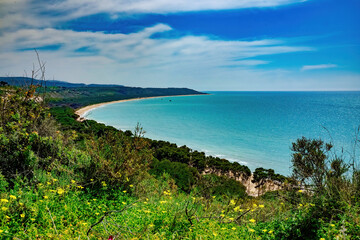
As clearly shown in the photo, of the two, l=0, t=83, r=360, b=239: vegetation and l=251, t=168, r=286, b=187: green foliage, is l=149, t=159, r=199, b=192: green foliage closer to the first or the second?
l=0, t=83, r=360, b=239: vegetation

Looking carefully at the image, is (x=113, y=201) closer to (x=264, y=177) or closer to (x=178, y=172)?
(x=178, y=172)

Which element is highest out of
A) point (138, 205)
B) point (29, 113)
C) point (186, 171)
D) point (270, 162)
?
point (29, 113)

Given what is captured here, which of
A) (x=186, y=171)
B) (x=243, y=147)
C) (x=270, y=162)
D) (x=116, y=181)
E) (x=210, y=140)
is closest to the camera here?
(x=116, y=181)

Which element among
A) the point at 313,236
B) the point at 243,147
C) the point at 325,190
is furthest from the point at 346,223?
the point at 243,147

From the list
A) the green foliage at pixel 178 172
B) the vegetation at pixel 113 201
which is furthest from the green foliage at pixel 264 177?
the vegetation at pixel 113 201

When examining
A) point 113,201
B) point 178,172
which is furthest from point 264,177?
point 113,201

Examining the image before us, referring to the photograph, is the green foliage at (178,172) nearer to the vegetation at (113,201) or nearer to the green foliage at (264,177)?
the vegetation at (113,201)

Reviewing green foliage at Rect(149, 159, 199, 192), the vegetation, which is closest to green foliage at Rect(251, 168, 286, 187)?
green foliage at Rect(149, 159, 199, 192)

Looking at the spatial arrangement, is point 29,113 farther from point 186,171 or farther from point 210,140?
point 210,140
